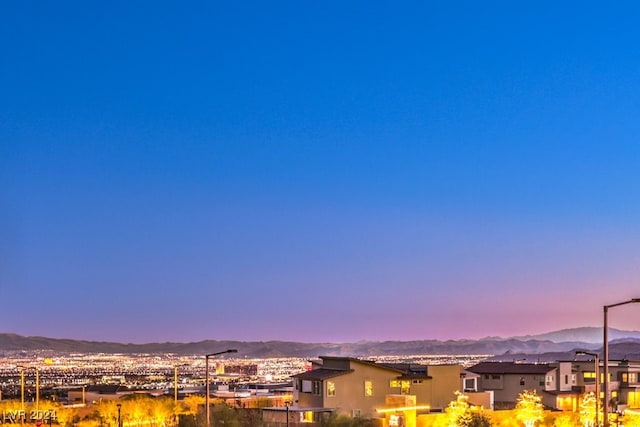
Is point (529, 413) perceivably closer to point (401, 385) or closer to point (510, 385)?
point (401, 385)

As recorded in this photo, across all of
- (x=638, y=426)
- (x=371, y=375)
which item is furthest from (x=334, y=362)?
(x=638, y=426)

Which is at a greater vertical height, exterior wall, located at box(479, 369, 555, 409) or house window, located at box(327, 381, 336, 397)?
house window, located at box(327, 381, 336, 397)

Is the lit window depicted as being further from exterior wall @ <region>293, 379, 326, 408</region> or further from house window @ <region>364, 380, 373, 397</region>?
exterior wall @ <region>293, 379, 326, 408</region>

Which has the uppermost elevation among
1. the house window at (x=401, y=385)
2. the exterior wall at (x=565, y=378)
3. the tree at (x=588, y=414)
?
the house window at (x=401, y=385)

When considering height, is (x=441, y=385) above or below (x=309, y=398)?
above

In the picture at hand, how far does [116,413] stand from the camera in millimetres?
73188

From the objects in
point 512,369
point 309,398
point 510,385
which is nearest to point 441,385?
point 309,398

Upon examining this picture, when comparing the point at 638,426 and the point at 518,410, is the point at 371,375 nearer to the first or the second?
the point at 518,410

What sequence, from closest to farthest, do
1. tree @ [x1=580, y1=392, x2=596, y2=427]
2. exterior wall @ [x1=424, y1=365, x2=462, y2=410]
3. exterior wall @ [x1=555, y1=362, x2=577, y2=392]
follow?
tree @ [x1=580, y1=392, x2=596, y2=427] < exterior wall @ [x1=424, y1=365, x2=462, y2=410] < exterior wall @ [x1=555, y1=362, x2=577, y2=392]

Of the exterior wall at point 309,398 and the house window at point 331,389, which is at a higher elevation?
the house window at point 331,389

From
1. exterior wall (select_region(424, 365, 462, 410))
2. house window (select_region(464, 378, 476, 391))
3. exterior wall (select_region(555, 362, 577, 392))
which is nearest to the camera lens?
exterior wall (select_region(424, 365, 462, 410))

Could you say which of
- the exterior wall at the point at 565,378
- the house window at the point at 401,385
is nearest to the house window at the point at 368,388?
the house window at the point at 401,385

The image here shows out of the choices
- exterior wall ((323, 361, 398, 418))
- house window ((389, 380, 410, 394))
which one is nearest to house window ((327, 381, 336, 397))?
exterior wall ((323, 361, 398, 418))

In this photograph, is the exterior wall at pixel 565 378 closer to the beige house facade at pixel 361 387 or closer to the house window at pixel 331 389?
the beige house facade at pixel 361 387
